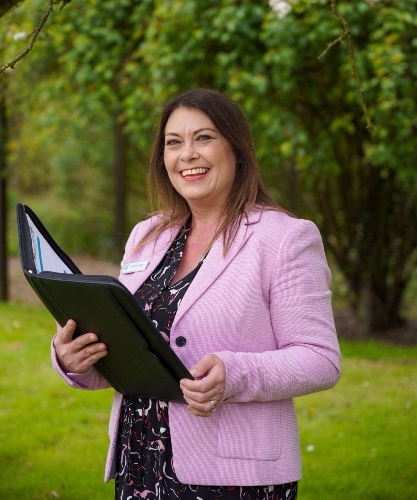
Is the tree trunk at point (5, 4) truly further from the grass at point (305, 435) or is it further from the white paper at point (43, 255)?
the grass at point (305, 435)

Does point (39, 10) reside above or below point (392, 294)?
above

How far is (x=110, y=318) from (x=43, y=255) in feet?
1.18

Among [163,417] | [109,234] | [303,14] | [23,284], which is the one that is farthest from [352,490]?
[109,234]

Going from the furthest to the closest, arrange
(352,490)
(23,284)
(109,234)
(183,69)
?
(109,234) < (23,284) < (183,69) < (352,490)

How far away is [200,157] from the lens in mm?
2271

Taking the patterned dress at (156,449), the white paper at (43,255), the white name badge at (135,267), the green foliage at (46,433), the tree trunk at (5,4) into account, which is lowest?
the green foliage at (46,433)

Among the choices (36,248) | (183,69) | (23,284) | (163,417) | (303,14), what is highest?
(303,14)

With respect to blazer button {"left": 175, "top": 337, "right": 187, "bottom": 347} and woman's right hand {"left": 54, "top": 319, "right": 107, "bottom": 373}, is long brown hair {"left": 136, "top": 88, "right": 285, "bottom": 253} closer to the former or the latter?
blazer button {"left": 175, "top": 337, "right": 187, "bottom": 347}

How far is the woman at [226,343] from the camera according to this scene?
2.01 metres

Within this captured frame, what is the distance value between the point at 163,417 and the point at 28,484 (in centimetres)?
217

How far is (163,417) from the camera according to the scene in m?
2.17

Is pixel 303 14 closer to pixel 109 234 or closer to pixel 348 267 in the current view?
pixel 348 267

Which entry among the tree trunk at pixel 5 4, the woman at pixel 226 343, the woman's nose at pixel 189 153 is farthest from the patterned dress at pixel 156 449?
the tree trunk at pixel 5 4

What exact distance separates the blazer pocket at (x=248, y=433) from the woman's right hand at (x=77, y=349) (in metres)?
0.40
